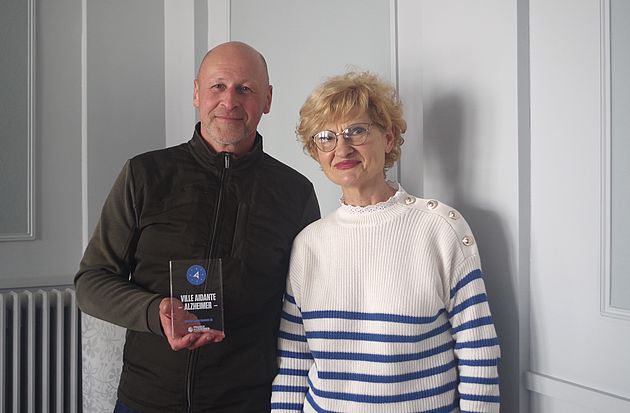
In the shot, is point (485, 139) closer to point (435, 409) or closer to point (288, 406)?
point (435, 409)

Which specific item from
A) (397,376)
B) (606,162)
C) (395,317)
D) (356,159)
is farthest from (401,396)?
(606,162)

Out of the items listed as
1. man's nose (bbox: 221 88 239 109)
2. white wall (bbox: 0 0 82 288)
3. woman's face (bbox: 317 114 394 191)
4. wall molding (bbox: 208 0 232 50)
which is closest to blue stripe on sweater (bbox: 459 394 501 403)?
woman's face (bbox: 317 114 394 191)

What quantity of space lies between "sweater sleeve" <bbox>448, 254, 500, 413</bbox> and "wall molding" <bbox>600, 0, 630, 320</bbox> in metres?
0.26

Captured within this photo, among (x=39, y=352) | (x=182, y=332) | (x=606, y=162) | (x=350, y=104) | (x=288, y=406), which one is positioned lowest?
(x=39, y=352)

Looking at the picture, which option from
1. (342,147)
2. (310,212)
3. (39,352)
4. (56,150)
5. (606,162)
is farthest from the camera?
(56,150)

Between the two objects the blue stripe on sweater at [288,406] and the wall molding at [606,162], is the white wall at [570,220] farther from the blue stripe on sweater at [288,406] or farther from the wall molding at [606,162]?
the blue stripe on sweater at [288,406]

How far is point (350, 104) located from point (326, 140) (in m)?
0.10

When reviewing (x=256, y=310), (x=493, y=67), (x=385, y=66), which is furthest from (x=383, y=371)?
(x=385, y=66)

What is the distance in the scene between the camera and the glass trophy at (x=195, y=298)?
1433 mm

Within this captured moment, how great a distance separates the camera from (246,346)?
5.33ft

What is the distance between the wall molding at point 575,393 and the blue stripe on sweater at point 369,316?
30 centimetres

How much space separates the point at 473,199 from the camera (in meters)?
1.70

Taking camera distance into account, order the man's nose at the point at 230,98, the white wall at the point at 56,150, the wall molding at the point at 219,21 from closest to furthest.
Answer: the man's nose at the point at 230,98 < the wall molding at the point at 219,21 < the white wall at the point at 56,150

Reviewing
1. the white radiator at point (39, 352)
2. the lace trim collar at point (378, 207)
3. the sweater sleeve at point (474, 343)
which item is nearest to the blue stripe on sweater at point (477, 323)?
the sweater sleeve at point (474, 343)
